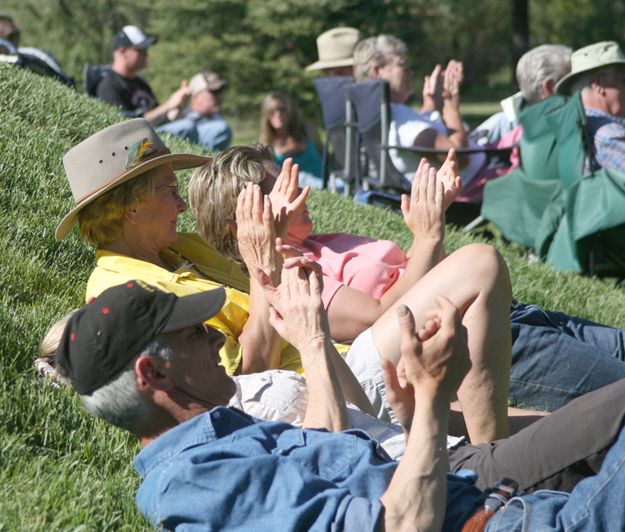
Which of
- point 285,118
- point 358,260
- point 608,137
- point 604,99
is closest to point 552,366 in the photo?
point 358,260

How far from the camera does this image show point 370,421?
10.6 feet

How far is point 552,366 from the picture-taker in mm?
4391

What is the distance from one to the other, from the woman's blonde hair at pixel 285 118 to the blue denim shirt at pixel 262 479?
8.41m

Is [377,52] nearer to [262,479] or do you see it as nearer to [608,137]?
[608,137]

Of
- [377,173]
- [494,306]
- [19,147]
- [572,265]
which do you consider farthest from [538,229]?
[494,306]

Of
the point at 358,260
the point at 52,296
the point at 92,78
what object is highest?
the point at 358,260

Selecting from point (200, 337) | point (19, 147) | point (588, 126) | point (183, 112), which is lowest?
point (183, 112)

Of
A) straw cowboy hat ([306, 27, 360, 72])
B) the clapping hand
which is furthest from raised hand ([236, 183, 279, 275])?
straw cowboy hat ([306, 27, 360, 72])

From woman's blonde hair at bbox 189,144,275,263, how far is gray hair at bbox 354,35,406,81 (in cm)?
491

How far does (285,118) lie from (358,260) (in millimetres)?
6681

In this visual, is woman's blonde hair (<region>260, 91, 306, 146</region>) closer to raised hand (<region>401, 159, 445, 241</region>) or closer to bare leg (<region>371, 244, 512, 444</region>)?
raised hand (<region>401, 159, 445, 241</region>)

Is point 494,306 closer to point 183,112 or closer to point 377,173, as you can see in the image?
point 377,173

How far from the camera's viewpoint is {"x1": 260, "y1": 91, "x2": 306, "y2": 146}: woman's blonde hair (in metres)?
10.9

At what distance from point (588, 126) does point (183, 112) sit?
559cm
